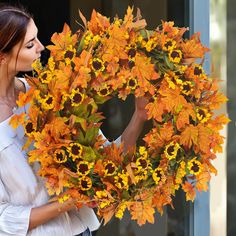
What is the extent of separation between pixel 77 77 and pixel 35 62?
137mm

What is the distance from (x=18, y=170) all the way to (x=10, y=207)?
0.34 ft

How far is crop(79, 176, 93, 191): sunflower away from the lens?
5.70 feet

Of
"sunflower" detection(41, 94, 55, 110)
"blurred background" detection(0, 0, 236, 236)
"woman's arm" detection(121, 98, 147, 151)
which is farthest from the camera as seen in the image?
"blurred background" detection(0, 0, 236, 236)

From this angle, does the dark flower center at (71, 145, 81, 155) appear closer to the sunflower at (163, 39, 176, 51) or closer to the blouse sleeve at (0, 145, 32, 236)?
the blouse sleeve at (0, 145, 32, 236)

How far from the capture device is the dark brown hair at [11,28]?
73.0 inches

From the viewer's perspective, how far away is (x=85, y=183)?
1739 millimetres

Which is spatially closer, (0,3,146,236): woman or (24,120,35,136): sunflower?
(24,120,35,136): sunflower

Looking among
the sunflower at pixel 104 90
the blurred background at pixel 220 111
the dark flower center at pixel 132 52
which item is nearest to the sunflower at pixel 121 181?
the sunflower at pixel 104 90

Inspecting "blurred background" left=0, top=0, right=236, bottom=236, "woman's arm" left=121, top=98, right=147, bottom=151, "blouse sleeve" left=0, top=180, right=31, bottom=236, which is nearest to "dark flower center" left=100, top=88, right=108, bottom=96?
"woman's arm" left=121, top=98, right=147, bottom=151

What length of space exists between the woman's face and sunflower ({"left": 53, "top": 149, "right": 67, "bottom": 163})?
0.30 meters

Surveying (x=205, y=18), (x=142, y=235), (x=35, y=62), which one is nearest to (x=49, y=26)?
(x=205, y=18)

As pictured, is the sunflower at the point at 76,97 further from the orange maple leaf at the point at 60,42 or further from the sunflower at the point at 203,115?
the sunflower at the point at 203,115

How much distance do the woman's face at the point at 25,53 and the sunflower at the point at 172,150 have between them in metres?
0.45

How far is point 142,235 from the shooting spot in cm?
296
